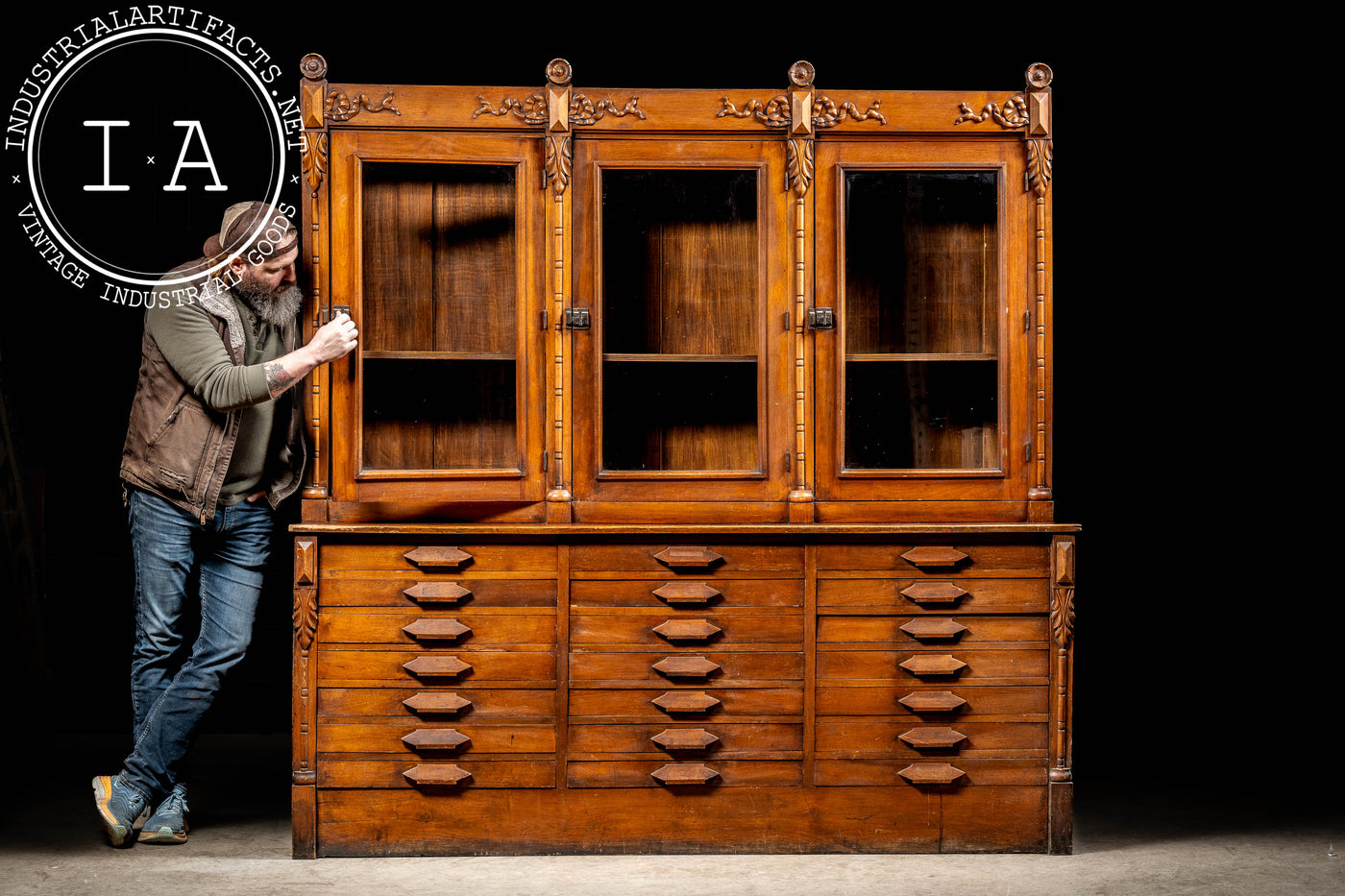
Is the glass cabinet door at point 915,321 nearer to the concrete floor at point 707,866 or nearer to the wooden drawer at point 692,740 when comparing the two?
the wooden drawer at point 692,740

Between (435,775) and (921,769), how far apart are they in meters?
1.30

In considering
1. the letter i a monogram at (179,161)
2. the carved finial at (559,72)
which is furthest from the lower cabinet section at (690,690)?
the letter i a monogram at (179,161)

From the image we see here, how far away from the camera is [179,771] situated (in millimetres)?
3861

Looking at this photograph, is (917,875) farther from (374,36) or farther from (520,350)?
(374,36)

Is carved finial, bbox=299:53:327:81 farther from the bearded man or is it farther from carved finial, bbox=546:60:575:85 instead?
carved finial, bbox=546:60:575:85

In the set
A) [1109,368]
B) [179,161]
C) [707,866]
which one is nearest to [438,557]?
[707,866]

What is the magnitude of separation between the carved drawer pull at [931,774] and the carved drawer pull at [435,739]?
1.18 m

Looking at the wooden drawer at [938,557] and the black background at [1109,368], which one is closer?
the wooden drawer at [938,557]

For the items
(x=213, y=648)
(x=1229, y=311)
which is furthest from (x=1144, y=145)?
(x=213, y=648)

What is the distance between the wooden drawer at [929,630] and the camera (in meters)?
3.68

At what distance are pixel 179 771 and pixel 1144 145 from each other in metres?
3.93

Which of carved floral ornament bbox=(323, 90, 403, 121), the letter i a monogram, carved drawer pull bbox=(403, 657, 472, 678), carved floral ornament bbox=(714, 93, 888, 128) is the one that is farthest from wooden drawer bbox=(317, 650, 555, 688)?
the letter i a monogram

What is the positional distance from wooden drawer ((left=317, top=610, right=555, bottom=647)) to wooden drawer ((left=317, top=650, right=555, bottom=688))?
28mm

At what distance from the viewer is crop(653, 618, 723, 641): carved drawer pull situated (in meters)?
3.65
